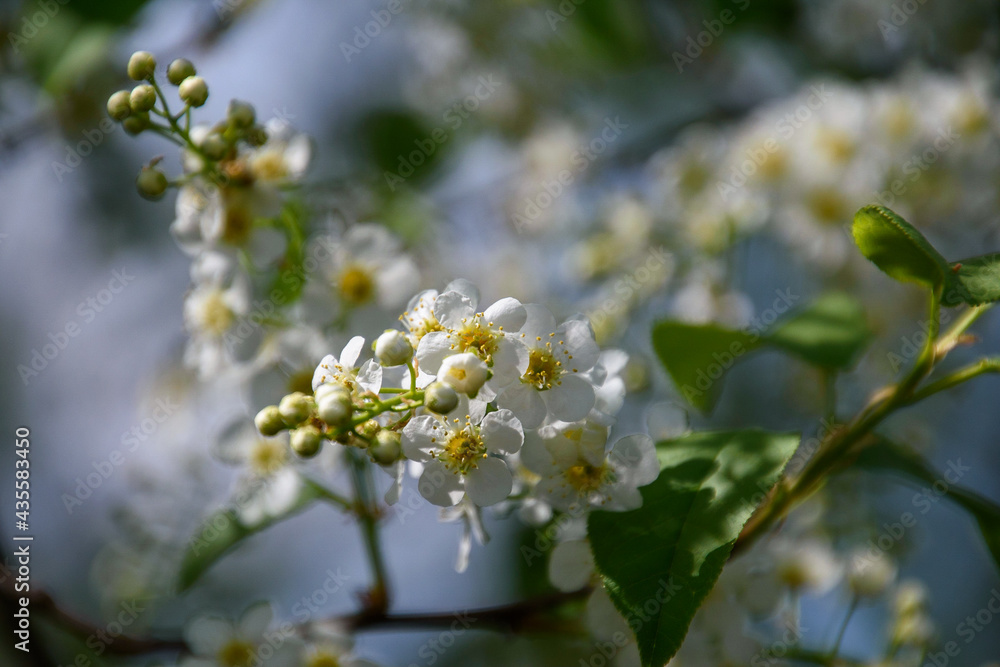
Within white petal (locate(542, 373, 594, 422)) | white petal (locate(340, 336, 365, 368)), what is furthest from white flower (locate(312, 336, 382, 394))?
white petal (locate(542, 373, 594, 422))

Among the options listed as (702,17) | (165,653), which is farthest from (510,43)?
(165,653)

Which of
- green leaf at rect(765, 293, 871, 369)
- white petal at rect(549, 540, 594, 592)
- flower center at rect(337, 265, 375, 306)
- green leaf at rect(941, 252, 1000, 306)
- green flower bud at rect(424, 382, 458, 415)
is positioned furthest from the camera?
flower center at rect(337, 265, 375, 306)

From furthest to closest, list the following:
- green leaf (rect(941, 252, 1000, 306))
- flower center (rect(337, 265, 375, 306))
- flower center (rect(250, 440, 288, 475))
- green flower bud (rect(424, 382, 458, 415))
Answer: flower center (rect(250, 440, 288, 475)), flower center (rect(337, 265, 375, 306)), green leaf (rect(941, 252, 1000, 306)), green flower bud (rect(424, 382, 458, 415))

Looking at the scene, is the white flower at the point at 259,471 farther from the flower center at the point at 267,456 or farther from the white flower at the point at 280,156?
the white flower at the point at 280,156

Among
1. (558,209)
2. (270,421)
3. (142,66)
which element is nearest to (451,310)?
(270,421)

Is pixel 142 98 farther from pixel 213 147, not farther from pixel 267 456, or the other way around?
pixel 267 456

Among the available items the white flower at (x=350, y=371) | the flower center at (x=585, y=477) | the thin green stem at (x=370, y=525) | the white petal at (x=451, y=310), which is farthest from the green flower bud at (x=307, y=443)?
the thin green stem at (x=370, y=525)

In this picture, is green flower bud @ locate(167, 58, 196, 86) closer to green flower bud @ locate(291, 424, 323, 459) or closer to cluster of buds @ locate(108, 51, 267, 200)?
cluster of buds @ locate(108, 51, 267, 200)

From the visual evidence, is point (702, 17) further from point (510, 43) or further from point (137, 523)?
point (137, 523)
